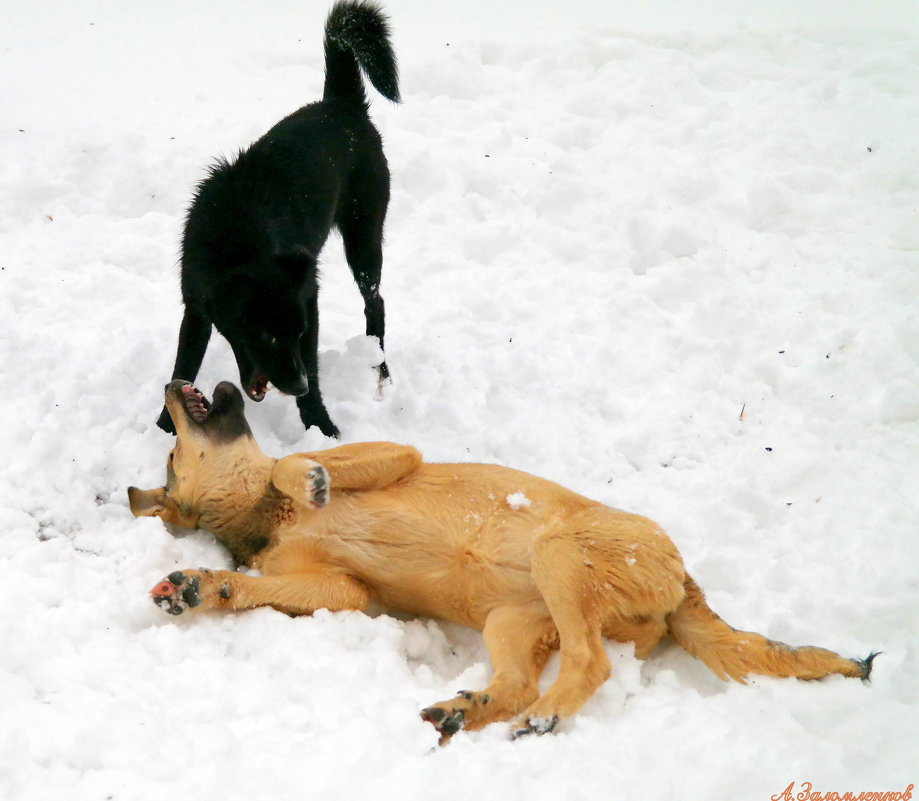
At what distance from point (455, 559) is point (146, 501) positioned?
158cm

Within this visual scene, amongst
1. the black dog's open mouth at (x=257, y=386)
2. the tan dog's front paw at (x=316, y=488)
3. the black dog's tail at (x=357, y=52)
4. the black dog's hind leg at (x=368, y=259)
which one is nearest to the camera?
the tan dog's front paw at (x=316, y=488)

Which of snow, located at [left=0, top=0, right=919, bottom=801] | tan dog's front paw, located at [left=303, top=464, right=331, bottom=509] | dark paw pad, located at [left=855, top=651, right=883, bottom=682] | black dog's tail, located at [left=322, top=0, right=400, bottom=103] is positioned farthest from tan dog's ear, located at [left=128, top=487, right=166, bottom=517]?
dark paw pad, located at [left=855, top=651, right=883, bottom=682]

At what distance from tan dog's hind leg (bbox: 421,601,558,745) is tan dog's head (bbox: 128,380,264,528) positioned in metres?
1.43

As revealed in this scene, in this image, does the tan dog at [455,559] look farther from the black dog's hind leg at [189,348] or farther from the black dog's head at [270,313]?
the black dog's hind leg at [189,348]

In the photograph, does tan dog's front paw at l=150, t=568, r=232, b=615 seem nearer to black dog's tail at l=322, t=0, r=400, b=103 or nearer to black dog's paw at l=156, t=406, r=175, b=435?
black dog's paw at l=156, t=406, r=175, b=435

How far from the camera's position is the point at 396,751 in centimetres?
271

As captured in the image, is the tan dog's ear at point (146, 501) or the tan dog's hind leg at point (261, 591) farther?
the tan dog's ear at point (146, 501)

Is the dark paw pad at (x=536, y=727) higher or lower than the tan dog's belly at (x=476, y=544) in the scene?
lower

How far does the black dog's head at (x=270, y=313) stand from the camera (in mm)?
4125

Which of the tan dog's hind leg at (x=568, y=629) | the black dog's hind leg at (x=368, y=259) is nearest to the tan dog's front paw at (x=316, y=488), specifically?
the tan dog's hind leg at (x=568, y=629)

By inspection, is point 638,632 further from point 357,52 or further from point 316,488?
point 357,52

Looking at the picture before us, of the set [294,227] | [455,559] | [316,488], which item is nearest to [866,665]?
[455,559]

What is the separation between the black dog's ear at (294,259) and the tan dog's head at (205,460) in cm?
68

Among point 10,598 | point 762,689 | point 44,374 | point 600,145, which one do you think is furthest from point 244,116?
point 762,689
